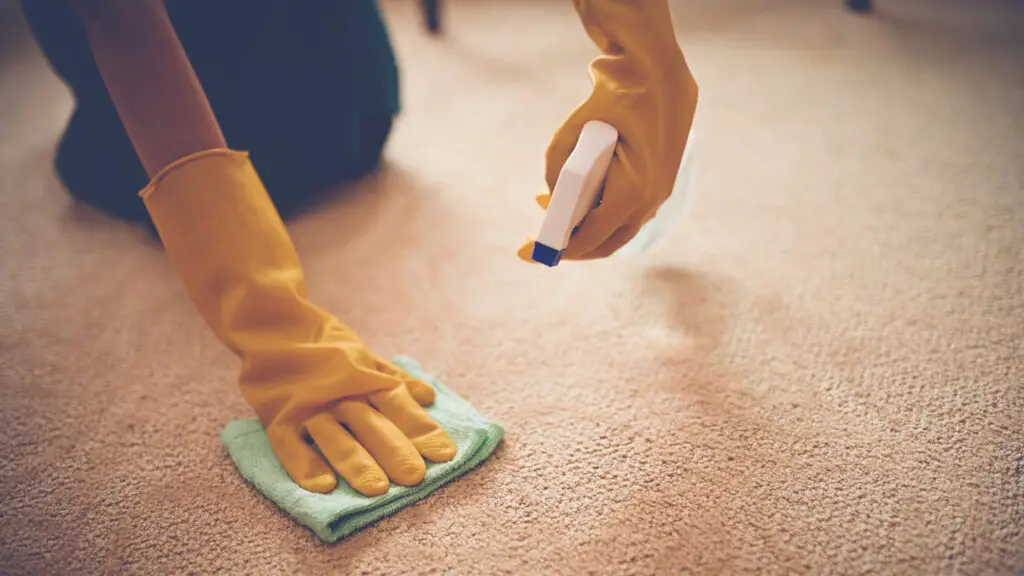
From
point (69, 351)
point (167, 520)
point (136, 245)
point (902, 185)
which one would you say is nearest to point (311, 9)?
point (136, 245)

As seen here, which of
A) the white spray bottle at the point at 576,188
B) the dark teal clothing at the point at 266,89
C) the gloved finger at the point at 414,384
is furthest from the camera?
the dark teal clothing at the point at 266,89

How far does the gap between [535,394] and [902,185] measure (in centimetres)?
63

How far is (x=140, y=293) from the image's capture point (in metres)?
0.87

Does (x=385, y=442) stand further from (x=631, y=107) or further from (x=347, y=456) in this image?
(x=631, y=107)

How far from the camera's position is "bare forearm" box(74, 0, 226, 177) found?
2.08 ft

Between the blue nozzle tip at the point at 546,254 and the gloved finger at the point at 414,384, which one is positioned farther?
the gloved finger at the point at 414,384

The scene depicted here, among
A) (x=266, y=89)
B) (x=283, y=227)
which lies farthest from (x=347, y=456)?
(x=266, y=89)

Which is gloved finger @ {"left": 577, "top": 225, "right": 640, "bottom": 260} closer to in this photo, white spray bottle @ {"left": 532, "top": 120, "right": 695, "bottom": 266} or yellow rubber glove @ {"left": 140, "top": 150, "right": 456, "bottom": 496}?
white spray bottle @ {"left": 532, "top": 120, "right": 695, "bottom": 266}

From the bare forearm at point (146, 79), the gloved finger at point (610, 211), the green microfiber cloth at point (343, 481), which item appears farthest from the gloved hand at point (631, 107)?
the bare forearm at point (146, 79)

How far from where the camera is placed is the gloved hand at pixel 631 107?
0.56m

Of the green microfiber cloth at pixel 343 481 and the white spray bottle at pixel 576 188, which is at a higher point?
the white spray bottle at pixel 576 188

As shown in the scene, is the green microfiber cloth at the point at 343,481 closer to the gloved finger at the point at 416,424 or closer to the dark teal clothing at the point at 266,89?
the gloved finger at the point at 416,424

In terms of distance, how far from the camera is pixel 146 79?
640 millimetres

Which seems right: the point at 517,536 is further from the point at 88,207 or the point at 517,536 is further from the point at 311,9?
the point at 88,207
